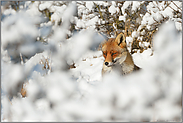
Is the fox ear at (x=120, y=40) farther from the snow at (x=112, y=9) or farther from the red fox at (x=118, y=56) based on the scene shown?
the snow at (x=112, y=9)

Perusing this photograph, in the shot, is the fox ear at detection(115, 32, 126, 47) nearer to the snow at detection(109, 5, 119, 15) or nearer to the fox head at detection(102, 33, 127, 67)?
the fox head at detection(102, 33, 127, 67)

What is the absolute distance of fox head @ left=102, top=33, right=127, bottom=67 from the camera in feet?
8.97

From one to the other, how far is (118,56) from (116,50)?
0.13 metres

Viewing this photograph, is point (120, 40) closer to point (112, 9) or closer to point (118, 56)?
point (118, 56)

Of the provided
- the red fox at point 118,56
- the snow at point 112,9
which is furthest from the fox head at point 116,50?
the snow at point 112,9

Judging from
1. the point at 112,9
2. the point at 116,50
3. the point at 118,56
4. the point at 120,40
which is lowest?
the point at 118,56

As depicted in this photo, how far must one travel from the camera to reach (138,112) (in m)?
1.32

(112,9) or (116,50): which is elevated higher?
(112,9)

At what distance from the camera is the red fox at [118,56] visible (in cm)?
274

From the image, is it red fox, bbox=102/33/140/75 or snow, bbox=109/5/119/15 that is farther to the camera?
snow, bbox=109/5/119/15

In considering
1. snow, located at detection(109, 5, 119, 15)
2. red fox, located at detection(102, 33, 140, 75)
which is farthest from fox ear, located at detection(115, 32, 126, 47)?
snow, located at detection(109, 5, 119, 15)

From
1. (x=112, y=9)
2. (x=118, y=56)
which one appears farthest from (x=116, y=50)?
(x=112, y=9)

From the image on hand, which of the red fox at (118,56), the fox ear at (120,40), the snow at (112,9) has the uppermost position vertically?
the snow at (112,9)

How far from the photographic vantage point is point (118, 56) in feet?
9.06
